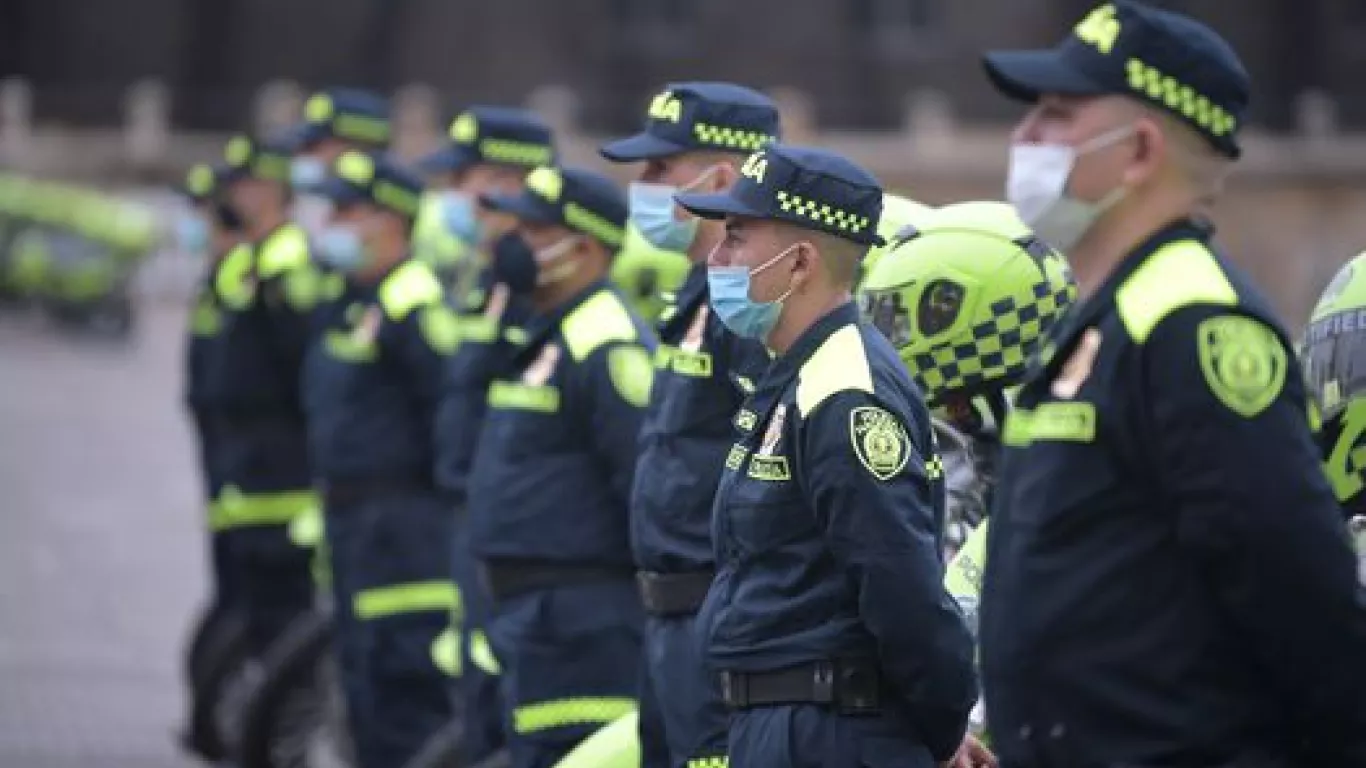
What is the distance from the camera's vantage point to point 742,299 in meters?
6.38

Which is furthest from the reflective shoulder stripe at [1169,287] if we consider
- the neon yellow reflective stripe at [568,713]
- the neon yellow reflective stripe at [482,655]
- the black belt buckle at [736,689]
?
the neon yellow reflective stripe at [482,655]

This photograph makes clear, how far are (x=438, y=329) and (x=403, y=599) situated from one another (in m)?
0.94

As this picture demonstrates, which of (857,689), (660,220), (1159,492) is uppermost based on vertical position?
(1159,492)

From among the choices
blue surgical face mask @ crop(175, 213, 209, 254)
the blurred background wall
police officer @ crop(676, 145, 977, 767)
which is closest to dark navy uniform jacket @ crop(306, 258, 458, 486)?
blue surgical face mask @ crop(175, 213, 209, 254)

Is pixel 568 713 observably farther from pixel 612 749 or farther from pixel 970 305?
pixel 970 305

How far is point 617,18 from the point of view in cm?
6600

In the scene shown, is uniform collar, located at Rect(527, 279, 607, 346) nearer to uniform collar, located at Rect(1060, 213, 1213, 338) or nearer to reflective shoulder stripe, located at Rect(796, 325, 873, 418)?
reflective shoulder stripe, located at Rect(796, 325, 873, 418)

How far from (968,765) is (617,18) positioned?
197 ft

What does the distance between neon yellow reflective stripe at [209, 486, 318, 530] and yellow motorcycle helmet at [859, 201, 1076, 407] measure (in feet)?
22.2

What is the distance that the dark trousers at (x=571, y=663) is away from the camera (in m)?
8.87

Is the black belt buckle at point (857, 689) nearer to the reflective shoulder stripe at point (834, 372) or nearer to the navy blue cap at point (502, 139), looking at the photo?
the reflective shoulder stripe at point (834, 372)

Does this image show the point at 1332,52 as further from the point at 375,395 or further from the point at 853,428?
the point at 853,428

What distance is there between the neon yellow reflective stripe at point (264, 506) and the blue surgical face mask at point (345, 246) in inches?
63.7

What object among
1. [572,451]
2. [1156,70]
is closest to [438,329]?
[572,451]
